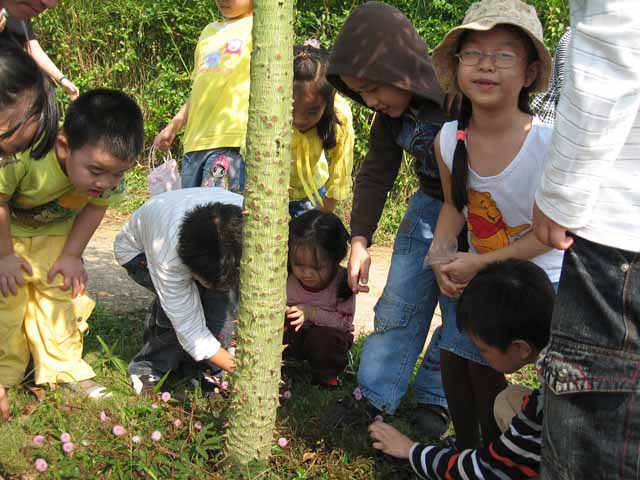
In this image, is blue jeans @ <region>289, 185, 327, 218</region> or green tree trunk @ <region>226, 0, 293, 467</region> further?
blue jeans @ <region>289, 185, 327, 218</region>

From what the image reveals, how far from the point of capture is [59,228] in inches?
130

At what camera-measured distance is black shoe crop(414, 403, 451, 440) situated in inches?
118

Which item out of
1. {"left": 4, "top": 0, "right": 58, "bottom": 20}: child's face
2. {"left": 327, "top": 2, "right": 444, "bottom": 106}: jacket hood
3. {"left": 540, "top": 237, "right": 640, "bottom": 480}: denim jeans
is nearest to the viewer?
{"left": 540, "top": 237, "right": 640, "bottom": 480}: denim jeans

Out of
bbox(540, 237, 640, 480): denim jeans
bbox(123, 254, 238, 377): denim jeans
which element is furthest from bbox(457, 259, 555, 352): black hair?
bbox(123, 254, 238, 377): denim jeans

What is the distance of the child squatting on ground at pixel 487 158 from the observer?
7.49 feet

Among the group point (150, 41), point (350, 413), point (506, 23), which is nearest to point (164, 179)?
point (350, 413)

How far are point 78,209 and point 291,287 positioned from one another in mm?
1042

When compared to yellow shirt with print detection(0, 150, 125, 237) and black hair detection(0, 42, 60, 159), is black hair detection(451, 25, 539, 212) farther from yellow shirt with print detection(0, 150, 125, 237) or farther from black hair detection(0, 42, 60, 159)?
yellow shirt with print detection(0, 150, 125, 237)

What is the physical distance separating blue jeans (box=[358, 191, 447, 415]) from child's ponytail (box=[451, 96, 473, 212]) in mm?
440

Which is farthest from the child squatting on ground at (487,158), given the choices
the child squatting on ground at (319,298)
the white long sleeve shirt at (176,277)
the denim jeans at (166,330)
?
the denim jeans at (166,330)

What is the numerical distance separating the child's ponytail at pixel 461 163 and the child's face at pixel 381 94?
0.31 m

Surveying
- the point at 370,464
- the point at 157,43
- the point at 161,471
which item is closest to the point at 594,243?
the point at 370,464

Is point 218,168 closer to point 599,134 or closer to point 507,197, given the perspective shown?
point 507,197

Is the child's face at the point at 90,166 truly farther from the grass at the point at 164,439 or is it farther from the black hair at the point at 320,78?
the black hair at the point at 320,78
